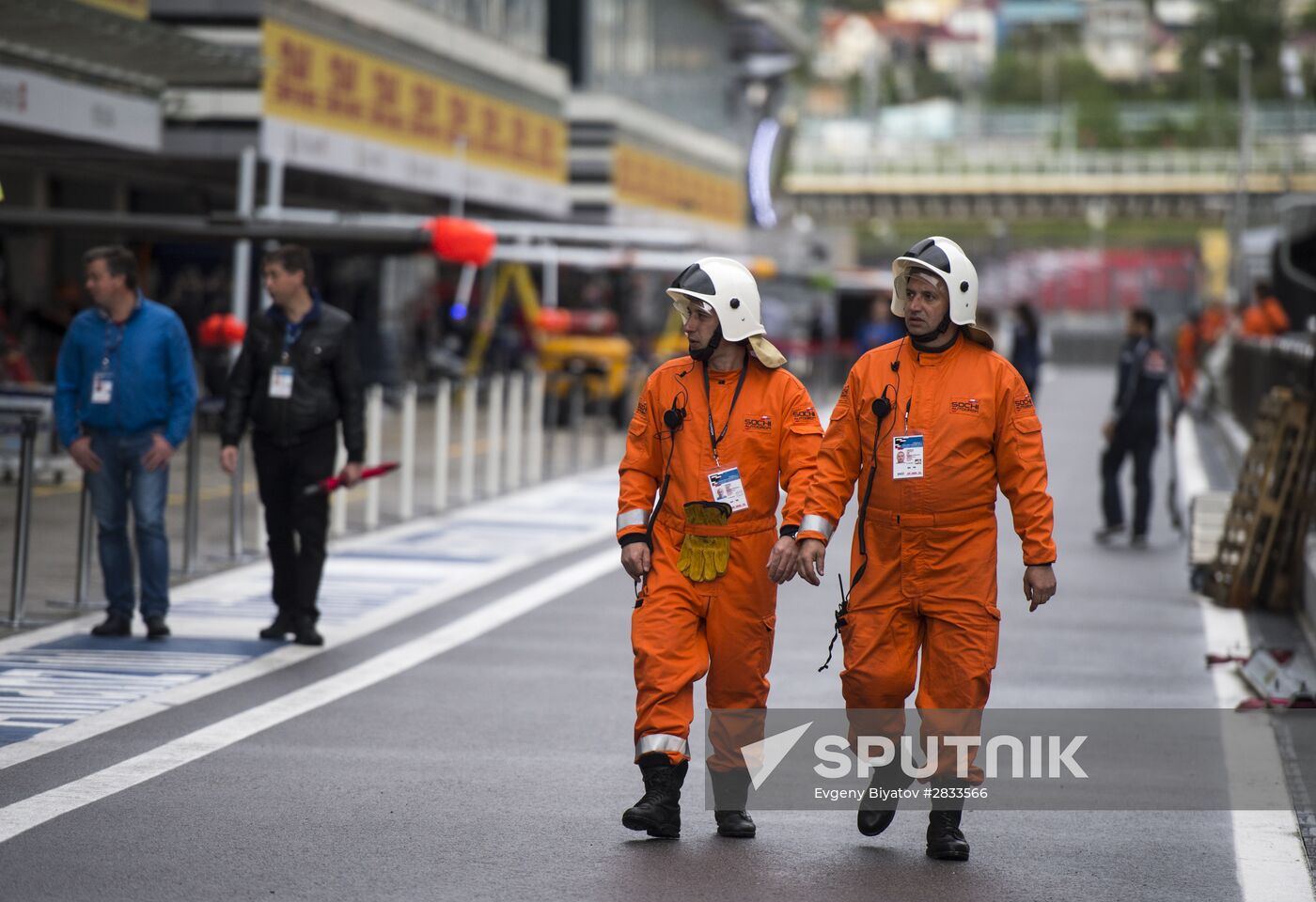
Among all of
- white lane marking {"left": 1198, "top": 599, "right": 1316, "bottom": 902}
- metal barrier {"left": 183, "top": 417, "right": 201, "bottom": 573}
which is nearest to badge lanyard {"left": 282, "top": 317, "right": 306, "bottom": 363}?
metal barrier {"left": 183, "top": 417, "right": 201, "bottom": 573}

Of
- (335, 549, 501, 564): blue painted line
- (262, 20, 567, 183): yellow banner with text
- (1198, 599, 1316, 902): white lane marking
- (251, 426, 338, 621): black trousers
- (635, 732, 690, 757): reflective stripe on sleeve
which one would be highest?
(262, 20, 567, 183): yellow banner with text

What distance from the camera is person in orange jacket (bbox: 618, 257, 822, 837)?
6.94 m

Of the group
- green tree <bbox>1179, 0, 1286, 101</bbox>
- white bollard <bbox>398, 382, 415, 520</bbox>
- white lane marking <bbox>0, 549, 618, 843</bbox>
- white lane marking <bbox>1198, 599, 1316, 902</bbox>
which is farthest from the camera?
green tree <bbox>1179, 0, 1286, 101</bbox>

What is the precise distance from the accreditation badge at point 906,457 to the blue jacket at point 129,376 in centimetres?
507

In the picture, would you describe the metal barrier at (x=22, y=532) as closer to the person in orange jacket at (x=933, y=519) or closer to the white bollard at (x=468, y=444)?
the person in orange jacket at (x=933, y=519)

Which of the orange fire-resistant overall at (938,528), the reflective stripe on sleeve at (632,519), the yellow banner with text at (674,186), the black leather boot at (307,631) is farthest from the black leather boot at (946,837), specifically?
the yellow banner with text at (674,186)

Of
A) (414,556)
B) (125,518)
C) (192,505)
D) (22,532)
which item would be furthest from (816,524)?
(414,556)

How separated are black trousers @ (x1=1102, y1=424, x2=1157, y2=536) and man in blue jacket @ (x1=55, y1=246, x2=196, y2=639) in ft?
28.7

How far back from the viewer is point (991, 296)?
90.7m

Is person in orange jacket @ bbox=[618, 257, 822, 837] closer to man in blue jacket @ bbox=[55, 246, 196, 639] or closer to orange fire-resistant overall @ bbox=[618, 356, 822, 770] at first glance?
orange fire-resistant overall @ bbox=[618, 356, 822, 770]

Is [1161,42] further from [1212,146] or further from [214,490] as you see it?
[214,490]

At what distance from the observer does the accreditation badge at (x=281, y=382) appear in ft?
35.8

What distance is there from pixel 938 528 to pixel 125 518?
18.5ft

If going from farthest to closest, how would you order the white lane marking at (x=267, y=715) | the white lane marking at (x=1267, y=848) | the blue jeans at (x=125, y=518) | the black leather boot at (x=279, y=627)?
1. the black leather boot at (x=279, y=627)
2. the blue jeans at (x=125, y=518)
3. the white lane marking at (x=267, y=715)
4. the white lane marking at (x=1267, y=848)
